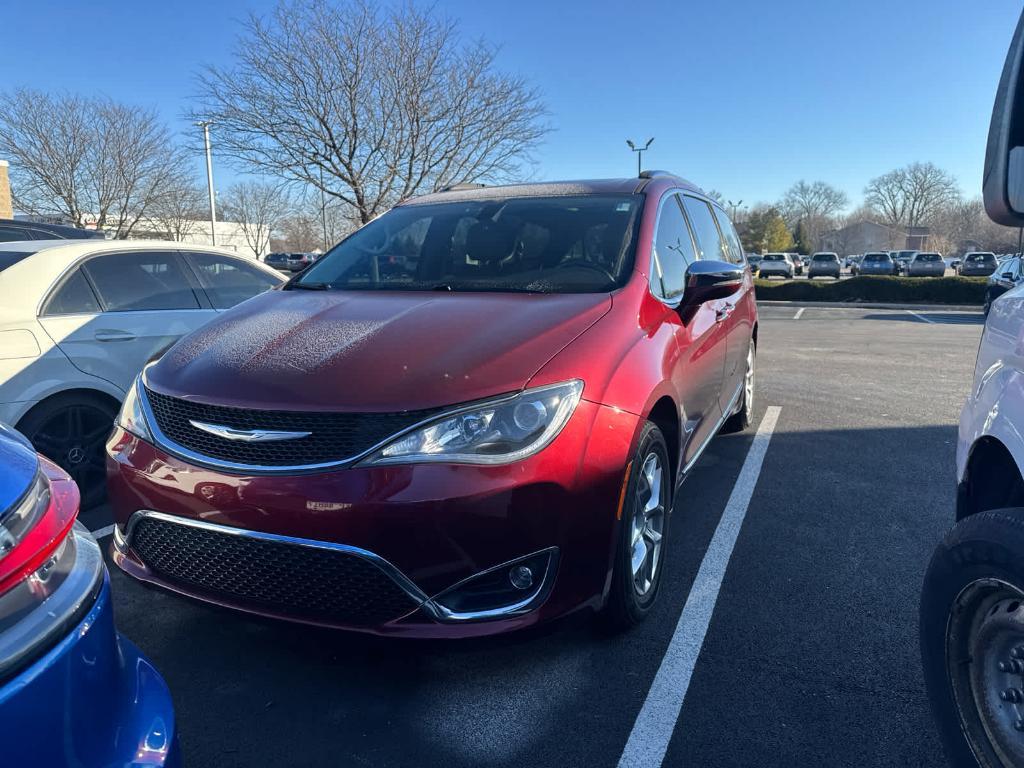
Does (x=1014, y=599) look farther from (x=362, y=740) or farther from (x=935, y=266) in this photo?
(x=935, y=266)

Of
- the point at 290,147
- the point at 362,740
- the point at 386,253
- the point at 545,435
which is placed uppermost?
the point at 290,147

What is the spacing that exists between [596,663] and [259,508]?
135 cm

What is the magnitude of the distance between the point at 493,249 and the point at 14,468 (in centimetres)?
251

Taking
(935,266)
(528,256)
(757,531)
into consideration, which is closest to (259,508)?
(528,256)

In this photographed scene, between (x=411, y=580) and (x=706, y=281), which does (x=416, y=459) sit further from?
(x=706, y=281)

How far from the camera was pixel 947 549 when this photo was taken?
194 cm

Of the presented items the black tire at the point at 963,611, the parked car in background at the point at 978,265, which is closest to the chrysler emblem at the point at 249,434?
the black tire at the point at 963,611

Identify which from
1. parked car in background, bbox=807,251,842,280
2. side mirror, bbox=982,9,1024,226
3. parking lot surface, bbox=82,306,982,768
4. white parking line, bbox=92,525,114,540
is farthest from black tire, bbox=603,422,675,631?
parked car in background, bbox=807,251,842,280

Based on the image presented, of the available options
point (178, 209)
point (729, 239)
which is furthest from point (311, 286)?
point (178, 209)

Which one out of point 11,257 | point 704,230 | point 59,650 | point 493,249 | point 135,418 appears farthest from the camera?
point 704,230

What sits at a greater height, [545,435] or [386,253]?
[386,253]

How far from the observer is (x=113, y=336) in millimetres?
4348

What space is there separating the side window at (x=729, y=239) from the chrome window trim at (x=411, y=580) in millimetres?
3674

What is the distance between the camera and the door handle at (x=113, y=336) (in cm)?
427
